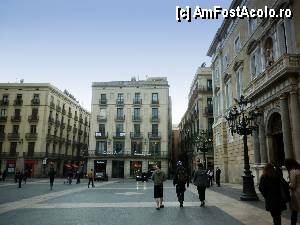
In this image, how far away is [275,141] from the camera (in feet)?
60.8

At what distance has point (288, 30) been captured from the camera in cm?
1652

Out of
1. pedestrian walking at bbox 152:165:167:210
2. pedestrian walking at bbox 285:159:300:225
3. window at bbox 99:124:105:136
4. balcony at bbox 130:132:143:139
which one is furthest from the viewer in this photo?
window at bbox 99:124:105:136

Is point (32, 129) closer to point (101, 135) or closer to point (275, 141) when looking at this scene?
point (101, 135)

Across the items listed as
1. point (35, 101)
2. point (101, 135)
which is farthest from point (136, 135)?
point (35, 101)

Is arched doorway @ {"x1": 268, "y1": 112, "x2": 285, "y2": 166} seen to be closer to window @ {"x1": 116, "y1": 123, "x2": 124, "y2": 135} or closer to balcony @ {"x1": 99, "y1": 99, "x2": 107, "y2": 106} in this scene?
window @ {"x1": 116, "y1": 123, "x2": 124, "y2": 135}

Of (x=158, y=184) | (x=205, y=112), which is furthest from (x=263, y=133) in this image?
(x=205, y=112)

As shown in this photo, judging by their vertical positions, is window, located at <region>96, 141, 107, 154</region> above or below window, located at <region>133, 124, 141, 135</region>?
below

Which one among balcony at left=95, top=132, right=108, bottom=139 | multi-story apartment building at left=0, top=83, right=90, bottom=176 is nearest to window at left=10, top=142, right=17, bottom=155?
multi-story apartment building at left=0, top=83, right=90, bottom=176

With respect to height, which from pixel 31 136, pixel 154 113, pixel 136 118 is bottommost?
pixel 31 136

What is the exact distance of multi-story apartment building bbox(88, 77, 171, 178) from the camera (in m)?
54.3

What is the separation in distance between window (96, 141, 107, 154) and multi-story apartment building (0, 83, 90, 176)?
6.11 metres

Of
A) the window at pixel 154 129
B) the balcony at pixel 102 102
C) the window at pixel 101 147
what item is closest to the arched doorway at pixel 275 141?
the window at pixel 154 129

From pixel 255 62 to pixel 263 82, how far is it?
12.7 feet

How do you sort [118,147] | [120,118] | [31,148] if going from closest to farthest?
[31,148], [118,147], [120,118]
